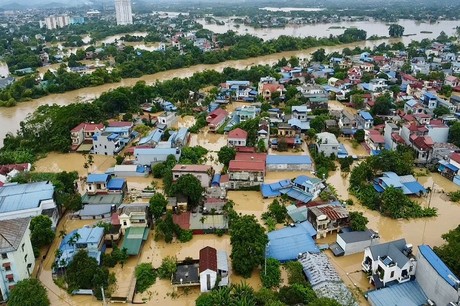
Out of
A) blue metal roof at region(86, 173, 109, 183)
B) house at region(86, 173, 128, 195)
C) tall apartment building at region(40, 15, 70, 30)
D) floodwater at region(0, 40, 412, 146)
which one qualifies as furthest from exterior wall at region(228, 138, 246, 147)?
tall apartment building at region(40, 15, 70, 30)

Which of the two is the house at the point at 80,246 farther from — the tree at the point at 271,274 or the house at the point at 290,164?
the house at the point at 290,164

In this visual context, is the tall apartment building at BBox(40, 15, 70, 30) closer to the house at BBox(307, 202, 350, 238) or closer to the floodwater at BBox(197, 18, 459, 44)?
the floodwater at BBox(197, 18, 459, 44)

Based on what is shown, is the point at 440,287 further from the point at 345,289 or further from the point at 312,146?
the point at 312,146

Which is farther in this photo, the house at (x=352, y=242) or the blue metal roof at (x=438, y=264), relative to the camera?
the house at (x=352, y=242)

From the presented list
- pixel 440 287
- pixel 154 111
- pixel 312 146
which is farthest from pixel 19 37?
pixel 440 287

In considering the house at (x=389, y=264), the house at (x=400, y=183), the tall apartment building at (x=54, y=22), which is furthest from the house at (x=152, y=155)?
the tall apartment building at (x=54, y=22)

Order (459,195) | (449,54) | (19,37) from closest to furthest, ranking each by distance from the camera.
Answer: (459,195) → (449,54) → (19,37)

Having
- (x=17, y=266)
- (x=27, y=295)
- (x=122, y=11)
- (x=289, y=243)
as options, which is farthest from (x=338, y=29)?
(x=27, y=295)
